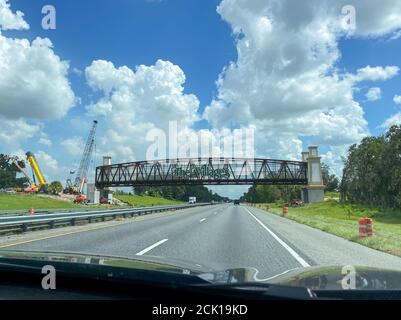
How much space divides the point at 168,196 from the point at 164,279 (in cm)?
18909

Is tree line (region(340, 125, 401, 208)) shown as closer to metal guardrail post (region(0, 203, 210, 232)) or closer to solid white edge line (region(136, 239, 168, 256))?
metal guardrail post (region(0, 203, 210, 232))

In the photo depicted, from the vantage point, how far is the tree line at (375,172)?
58.3 m

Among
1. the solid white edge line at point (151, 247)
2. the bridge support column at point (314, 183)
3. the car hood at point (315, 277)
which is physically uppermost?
the bridge support column at point (314, 183)

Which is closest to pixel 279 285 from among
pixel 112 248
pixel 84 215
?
pixel 112 248

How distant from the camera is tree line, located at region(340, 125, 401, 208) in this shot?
58.3 m

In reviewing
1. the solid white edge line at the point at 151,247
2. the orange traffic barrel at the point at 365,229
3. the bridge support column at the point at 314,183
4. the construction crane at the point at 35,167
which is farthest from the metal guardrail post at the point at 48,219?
the construction crane at the point at 35,167

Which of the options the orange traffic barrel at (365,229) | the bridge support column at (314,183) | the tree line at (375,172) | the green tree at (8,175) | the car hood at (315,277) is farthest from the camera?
the green tree at (8,175)

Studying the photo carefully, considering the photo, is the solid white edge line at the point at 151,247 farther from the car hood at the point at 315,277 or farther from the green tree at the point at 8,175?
the green tree at the point at 8,175

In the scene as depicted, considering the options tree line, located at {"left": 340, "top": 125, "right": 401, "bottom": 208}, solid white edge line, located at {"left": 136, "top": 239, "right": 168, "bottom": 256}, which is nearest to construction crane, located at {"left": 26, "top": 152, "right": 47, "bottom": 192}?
tree line, located at {"left": 340, "top": 125, "right": 401, "bottom": 208}

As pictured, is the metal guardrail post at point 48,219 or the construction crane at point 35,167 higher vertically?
the construction crane at point 35,167

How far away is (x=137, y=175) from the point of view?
103 metres

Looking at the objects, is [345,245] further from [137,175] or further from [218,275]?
[137,175]

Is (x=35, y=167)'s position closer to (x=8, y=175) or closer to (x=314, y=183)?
(x=8, y=175)
